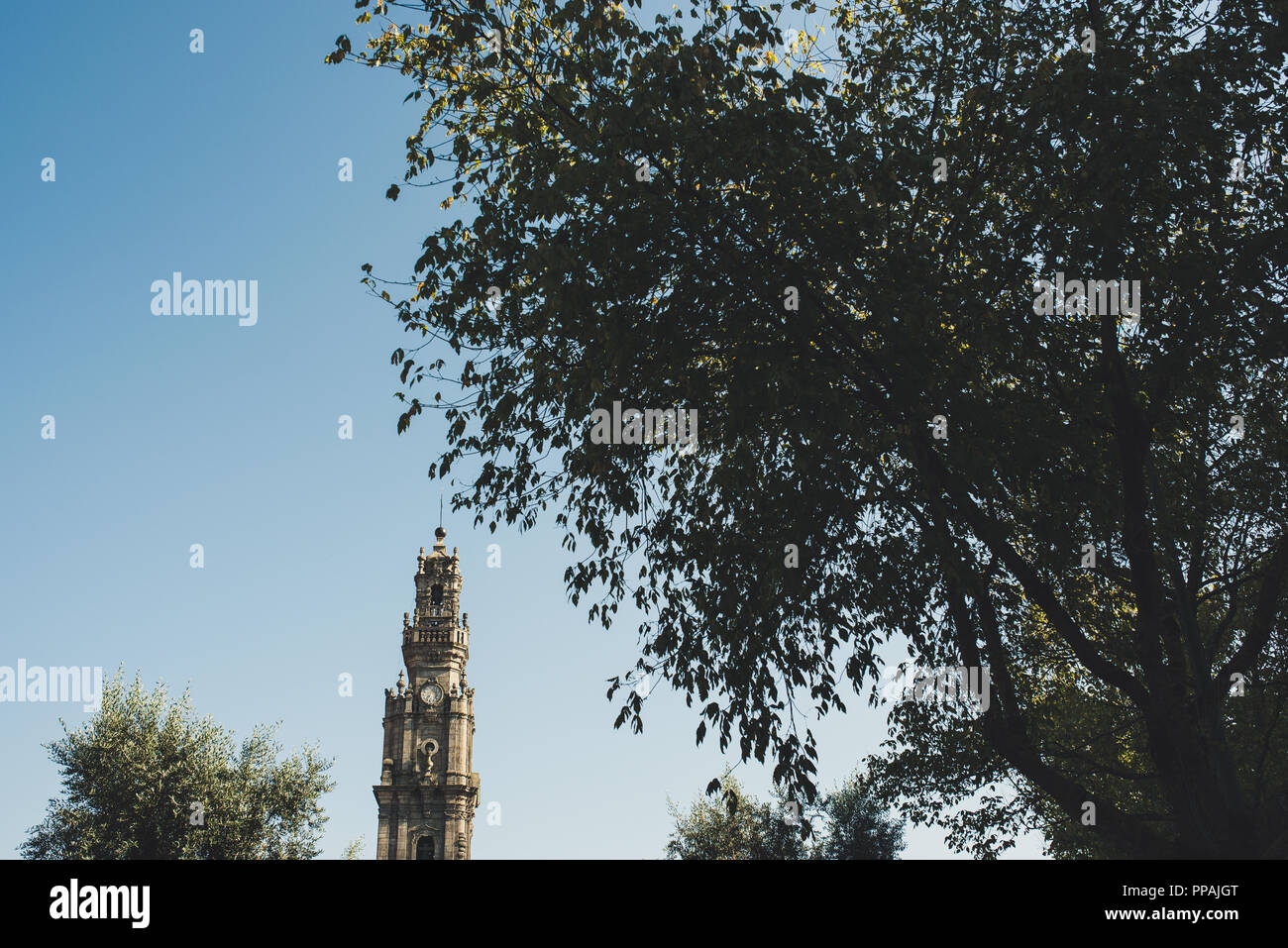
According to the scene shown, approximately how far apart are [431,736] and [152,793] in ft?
143

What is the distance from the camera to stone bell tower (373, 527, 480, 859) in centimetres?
7694

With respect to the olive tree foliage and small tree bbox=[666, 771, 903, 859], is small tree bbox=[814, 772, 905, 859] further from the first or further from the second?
the olive tree foliage

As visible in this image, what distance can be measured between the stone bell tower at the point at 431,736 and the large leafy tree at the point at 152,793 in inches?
1451

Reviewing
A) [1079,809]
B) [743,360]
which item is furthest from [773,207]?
[1079,809]

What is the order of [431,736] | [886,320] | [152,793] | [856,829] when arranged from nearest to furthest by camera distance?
[886,320] → [152,793] → [856,829] → [431,736]

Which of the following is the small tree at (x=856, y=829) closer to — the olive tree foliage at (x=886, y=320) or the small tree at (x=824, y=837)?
the small tree at (x=824, y=837)

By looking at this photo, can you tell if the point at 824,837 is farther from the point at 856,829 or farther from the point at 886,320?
the point at 886,320

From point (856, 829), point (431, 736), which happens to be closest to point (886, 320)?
point (856, 829)

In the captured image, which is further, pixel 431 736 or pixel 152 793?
pixel 431 736

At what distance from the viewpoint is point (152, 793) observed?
3769 centimetres

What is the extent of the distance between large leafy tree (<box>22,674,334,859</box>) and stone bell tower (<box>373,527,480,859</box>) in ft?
121

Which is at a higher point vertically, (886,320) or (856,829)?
(886,320)
